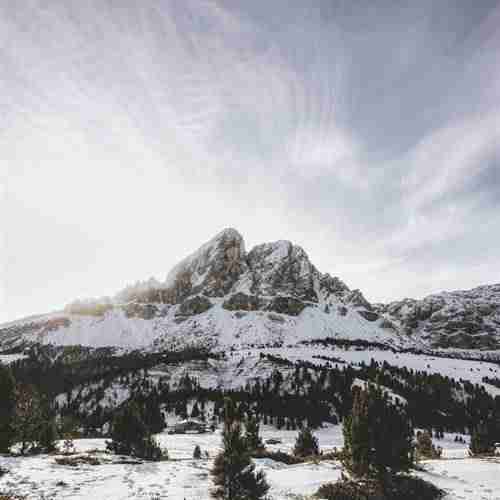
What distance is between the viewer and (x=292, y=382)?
122562 millimetres

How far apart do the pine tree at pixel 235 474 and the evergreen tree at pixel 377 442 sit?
5430 millimetres

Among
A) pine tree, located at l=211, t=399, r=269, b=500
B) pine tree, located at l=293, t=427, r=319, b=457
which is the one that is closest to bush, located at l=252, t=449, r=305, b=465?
pine tree, located at l=293, t=427, r=319, b=457

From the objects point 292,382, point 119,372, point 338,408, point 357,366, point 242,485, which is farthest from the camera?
point 357,366

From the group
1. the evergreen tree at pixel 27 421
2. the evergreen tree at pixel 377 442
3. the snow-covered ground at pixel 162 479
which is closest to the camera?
the snow-covered ground at pixel 162 479

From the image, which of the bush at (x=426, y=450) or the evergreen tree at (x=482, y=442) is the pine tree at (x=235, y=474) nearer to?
the bush at (x=426, y=450)

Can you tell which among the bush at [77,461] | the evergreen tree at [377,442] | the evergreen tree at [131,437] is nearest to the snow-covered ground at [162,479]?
the bush at [77,461]

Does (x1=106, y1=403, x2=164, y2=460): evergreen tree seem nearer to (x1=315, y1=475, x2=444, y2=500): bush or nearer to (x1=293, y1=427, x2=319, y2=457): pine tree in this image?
(x1=293, y1=427, x2=319, y2=457): pine tree

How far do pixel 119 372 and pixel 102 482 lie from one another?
14910cm

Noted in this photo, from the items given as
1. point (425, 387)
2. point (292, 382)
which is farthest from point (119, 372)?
point (425, 387)

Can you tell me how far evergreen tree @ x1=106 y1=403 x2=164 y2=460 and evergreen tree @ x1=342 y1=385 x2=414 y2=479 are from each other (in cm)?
1978

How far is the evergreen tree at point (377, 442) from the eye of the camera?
18266 millimetres

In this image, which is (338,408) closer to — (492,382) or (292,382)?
(292,382)

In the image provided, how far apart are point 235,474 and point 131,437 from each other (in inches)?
758

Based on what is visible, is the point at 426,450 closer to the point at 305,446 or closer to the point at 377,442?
the point at 305,446
